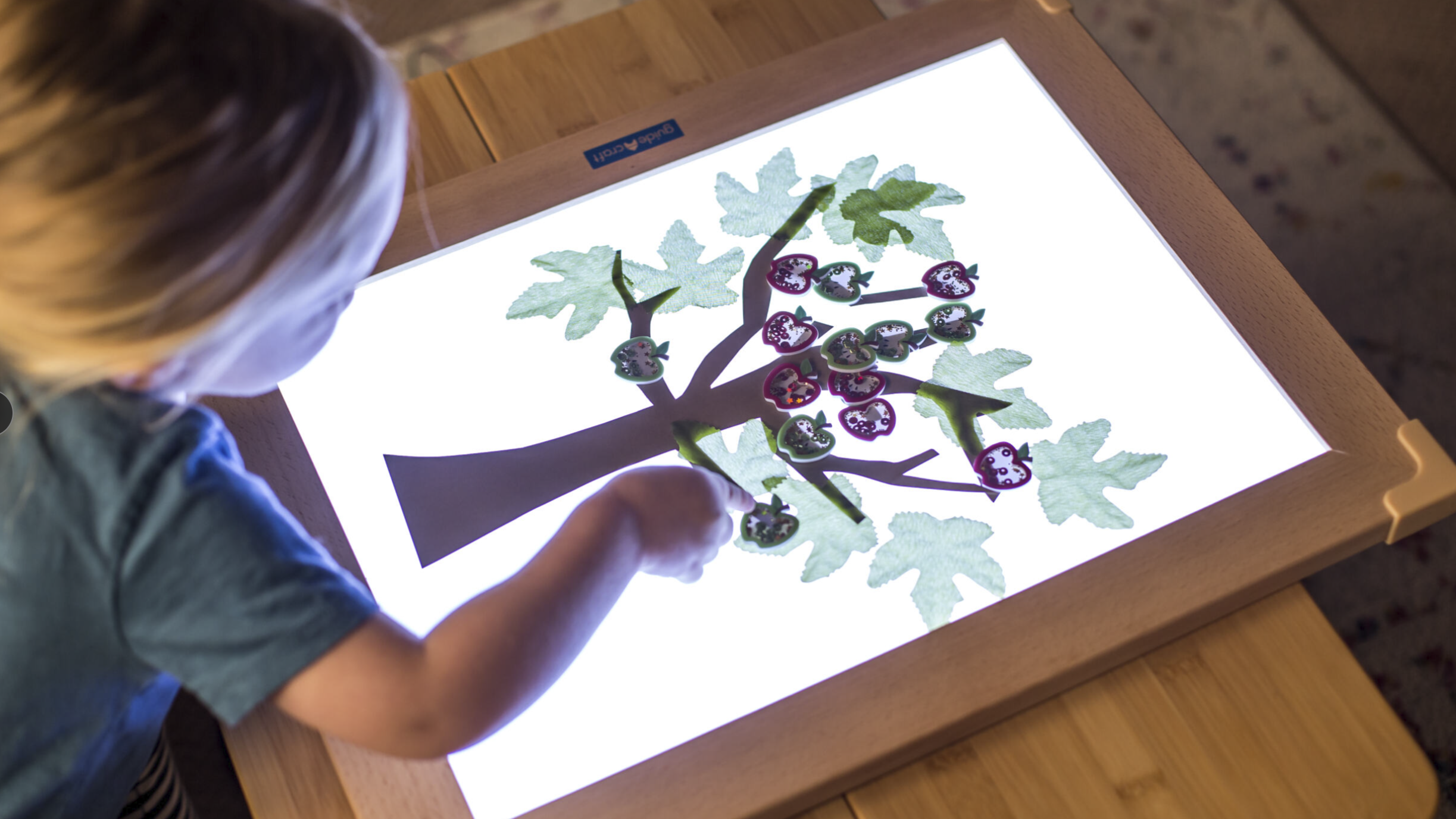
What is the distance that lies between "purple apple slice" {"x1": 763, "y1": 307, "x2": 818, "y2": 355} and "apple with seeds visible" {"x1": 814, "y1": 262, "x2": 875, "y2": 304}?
25 millimetres

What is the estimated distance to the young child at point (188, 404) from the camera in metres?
0.40

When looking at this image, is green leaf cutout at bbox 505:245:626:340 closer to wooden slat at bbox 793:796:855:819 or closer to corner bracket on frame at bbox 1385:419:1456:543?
wooden slat at bbox 793:796:855:819

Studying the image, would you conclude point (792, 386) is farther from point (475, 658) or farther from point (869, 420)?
point (475, 658)

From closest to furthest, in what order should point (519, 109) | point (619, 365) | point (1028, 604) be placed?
point (1028, 604) → point (619, 365) → point (519, 109)

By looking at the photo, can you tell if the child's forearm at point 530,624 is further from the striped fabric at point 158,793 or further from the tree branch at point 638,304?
the striped fabric at point 158,793

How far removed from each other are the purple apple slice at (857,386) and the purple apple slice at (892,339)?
0.02m

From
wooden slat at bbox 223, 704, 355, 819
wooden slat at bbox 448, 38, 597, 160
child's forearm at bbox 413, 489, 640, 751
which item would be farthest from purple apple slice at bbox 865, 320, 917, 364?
wooden slat at bbox 223, 704, 355, 819

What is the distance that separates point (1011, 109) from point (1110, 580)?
14.8 inches

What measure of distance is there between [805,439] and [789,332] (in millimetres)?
82

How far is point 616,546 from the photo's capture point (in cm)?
58

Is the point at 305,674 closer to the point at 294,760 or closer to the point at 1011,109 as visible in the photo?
the point at 294,760

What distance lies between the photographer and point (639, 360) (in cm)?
Answer: 71

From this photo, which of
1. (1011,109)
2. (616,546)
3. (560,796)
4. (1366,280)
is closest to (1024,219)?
(1011,109)

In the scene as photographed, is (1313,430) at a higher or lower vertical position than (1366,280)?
lower
